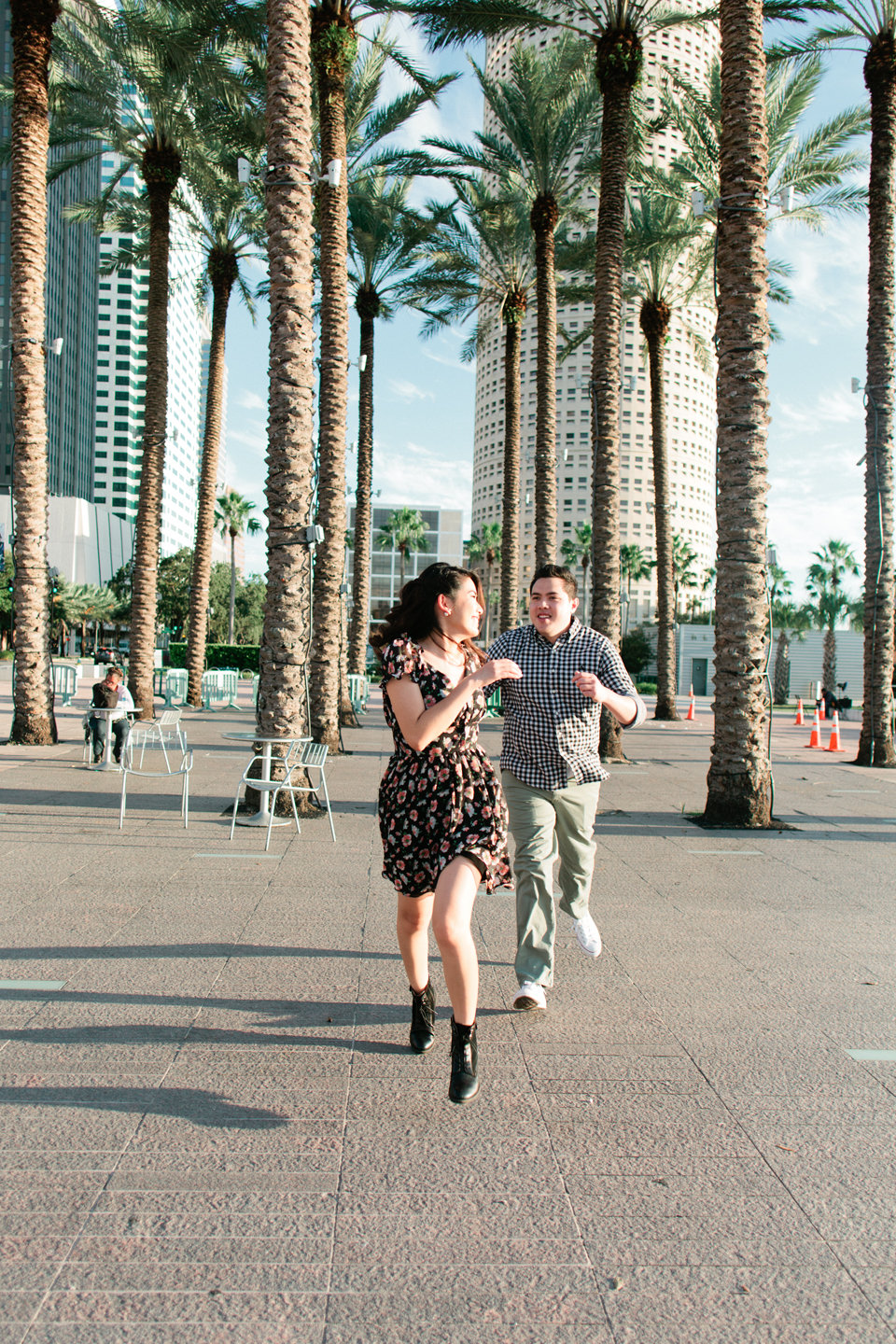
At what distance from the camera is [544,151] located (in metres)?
19.3

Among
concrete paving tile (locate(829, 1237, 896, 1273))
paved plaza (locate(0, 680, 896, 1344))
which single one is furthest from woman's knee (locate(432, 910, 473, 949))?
concrete paving tile (locate(829, 1237, 896, 1273))

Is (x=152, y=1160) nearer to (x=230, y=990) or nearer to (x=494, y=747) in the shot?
(x=230, y=990)

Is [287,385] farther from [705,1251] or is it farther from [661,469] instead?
[661,469]

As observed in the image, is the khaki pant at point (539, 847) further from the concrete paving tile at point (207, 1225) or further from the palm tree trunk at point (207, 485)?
the palm tree trunk at point (207, 485)

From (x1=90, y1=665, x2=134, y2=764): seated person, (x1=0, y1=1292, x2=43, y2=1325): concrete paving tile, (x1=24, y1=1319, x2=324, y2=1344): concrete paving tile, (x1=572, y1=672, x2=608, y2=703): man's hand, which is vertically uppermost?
(x1=572, y1=672, x2=608, y2=703): man's hand

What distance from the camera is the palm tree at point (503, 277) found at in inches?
893

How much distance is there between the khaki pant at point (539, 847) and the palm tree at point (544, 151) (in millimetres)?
14833

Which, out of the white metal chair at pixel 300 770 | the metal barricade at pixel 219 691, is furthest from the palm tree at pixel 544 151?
the white metal chair at pixel 300 770

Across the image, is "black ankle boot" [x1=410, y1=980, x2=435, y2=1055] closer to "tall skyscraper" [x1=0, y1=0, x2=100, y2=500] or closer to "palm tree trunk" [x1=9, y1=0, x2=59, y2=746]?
"palm tree trunk" [x1=9, y1=0, x2=59, y2=746]

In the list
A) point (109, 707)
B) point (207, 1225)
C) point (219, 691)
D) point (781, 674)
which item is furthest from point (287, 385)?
point (781, 674)

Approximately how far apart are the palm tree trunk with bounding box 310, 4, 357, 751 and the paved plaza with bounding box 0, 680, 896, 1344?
7.09 m

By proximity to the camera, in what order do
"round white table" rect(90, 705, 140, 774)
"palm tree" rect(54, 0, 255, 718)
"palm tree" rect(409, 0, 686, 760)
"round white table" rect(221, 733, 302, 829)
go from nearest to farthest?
"round white table" rect(221, 733, 302, 829) < "round white table" rect(90, 705, 140, 774) < "palm tree" rect(409, 0, 686, 760) < "palm tree" rect(54, 0, 255, 718)

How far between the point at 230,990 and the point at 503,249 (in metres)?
23.1

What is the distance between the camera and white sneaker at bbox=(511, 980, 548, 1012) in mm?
3998
